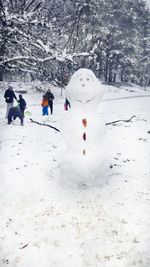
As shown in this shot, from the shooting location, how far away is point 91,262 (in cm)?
505

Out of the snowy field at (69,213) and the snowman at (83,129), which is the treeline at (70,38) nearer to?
the snowy field at (69,213)

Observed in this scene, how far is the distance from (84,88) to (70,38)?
1152 centimetres

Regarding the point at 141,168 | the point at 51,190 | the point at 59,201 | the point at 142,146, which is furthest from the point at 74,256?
the point at 142,146

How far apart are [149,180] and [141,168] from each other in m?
0.88

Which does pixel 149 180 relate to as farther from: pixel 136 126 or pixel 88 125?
pixel 136 126

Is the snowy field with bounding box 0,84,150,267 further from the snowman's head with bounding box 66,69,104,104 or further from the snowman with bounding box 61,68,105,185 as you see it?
the snowman's head with bounding box 66,69,104,104

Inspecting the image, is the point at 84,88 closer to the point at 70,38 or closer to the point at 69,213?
the point at 69,213

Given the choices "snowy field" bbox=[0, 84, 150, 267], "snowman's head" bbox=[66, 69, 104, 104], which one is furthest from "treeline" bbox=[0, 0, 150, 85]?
"snowman's head" bbox=[66, 69, 104, 104]

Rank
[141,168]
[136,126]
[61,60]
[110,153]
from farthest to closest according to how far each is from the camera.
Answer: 1. [136,126]
2. [61,60]
3. [110,153]
4. [141,168]

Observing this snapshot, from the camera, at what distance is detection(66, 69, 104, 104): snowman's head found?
6656 mm

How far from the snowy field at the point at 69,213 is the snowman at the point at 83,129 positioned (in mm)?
503

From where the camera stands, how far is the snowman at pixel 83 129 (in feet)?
22.1

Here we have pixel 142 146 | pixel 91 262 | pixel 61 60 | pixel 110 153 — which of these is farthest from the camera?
pixel 61 60

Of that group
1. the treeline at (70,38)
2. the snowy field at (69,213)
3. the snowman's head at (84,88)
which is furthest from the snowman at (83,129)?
the treeline at (70,38)
